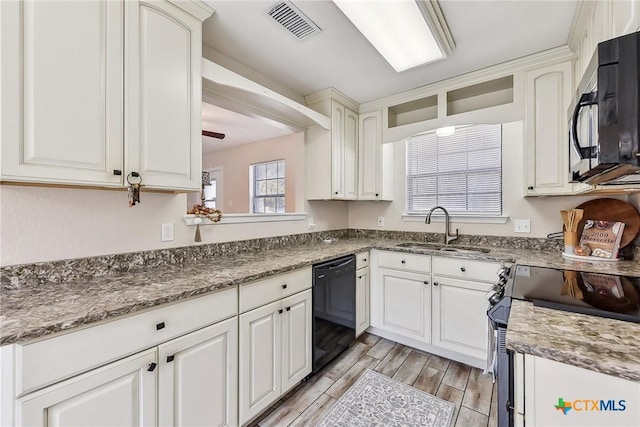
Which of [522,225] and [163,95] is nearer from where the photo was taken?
[163,95]

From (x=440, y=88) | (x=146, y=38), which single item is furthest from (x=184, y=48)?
(x=440, y=88)

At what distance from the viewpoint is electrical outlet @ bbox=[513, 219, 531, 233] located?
2.37 meters

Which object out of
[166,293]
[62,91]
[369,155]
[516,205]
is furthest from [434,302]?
[62,91]

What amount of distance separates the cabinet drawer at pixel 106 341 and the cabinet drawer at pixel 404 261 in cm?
162

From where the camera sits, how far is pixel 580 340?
718 mm

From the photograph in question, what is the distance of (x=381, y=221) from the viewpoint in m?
3.21

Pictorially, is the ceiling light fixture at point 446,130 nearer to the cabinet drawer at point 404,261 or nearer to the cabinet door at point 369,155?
the cabinet door at point 369,155

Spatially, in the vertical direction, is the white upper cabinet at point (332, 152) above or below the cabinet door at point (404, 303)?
above

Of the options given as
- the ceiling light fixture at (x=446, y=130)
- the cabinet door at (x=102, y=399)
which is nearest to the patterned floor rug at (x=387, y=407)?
the cabinet door at (x=102, y=399)

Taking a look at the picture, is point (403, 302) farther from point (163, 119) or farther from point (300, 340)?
point (163, 119)

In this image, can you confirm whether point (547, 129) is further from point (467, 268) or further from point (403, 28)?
point (403, 28)

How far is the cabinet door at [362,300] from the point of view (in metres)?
2.47

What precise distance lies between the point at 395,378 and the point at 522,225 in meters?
1.67

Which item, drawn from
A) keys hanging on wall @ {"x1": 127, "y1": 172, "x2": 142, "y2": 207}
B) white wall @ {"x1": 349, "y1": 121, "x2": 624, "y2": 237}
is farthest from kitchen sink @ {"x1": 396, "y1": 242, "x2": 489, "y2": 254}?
keys hanging on wall @ {"x1": 127, "y1": 172, "x2": 142, "y2": 207}
